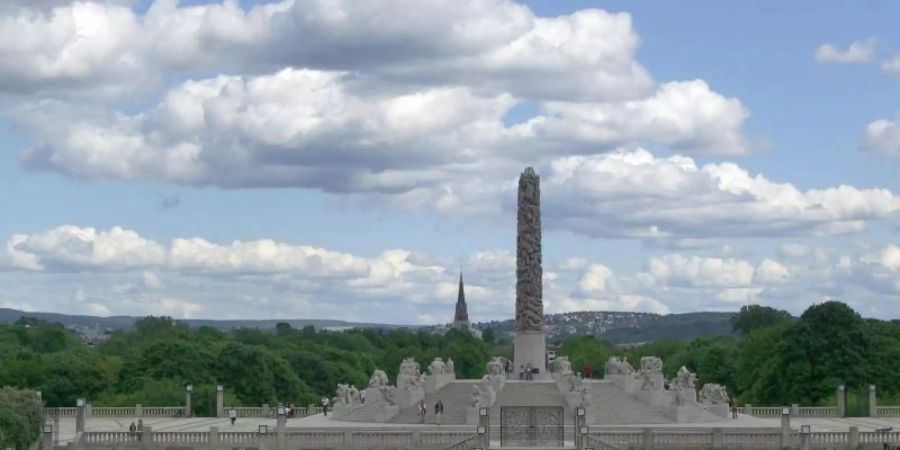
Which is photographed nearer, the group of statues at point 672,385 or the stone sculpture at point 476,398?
the stone sculpture at point 476,398

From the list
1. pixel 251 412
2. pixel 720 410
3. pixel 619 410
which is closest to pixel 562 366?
pixel 619 410

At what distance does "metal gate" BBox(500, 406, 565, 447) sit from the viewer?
5144 centimetres

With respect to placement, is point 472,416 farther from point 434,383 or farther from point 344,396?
point 344,396

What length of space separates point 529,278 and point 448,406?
10782 mm

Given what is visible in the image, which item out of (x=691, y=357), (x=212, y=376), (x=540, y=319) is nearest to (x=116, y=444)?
(x=540, y=319)

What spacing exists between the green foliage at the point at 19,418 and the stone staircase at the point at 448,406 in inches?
616

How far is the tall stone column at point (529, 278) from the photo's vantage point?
247ft

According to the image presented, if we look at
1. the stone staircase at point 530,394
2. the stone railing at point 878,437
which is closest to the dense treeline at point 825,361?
the stone staircase at point 530,394

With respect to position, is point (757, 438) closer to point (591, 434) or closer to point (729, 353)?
point (591, 434)

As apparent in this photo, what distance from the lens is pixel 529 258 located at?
76188mm

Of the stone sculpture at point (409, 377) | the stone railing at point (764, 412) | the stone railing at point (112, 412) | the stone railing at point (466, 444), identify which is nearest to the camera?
the stone railing at point (466, 444)

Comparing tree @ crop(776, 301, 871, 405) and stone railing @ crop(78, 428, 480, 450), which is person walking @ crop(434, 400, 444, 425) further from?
tree @ crop(776, 301, 871, 405)

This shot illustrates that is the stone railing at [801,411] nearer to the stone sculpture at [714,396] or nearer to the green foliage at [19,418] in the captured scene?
the stone sculpture at [714,396]

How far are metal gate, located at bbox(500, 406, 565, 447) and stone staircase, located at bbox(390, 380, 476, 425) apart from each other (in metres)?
12.1
